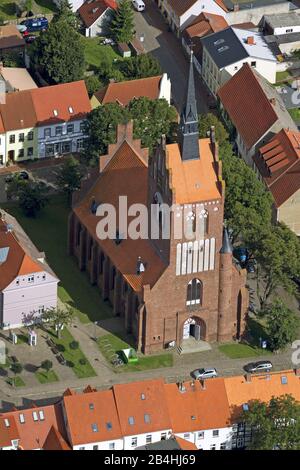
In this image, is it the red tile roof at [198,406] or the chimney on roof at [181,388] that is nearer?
the red tile roof at [198,406]

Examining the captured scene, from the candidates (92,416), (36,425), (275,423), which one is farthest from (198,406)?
(36,425)

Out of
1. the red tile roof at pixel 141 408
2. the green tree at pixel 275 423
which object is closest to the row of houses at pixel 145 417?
the red tile roof at pixel 141 408

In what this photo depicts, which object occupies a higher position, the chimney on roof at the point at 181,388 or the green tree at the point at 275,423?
the chimney on roof at the point at 181,388

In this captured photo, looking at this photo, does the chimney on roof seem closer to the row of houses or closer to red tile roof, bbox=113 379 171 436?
the row of houses

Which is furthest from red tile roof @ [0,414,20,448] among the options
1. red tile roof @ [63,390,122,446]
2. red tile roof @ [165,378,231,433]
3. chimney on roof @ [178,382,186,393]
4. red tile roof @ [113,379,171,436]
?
chimney on roof @ [178,382,186,393]

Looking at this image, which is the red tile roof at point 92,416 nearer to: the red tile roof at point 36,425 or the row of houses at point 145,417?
the row of houses at point 145,417

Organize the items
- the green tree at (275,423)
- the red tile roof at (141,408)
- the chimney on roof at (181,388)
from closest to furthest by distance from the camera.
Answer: the green tree at (275,423) < the red tile roof at (141,408) < the chimney on roof at (181,388)
